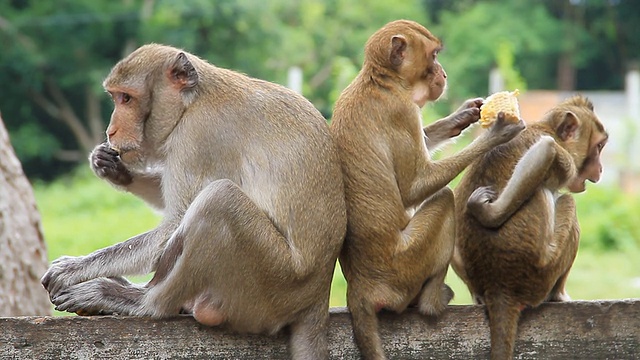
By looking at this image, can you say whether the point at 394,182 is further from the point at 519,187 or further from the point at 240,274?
the point at 240,274

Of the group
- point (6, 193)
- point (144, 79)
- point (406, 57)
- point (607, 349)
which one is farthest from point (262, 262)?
point (6, 193)

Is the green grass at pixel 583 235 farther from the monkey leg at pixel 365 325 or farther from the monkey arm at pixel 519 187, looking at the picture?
the monkey leg at pixel 365 325

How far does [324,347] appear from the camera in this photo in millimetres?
4211

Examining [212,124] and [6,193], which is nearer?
[212,124]

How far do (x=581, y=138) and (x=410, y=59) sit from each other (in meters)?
0.95

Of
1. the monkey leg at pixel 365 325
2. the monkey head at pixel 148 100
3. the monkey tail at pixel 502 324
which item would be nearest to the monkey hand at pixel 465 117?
the monkey tail at pixel 502 324

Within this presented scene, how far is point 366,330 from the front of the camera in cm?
424

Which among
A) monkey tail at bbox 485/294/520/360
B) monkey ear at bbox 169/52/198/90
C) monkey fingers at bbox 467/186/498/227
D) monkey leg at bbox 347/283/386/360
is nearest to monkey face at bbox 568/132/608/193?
monkey fingers at bbox 467/186/498/227

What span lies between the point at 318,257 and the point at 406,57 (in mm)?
1144

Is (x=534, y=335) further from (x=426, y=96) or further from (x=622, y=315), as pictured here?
(x=426, y=96)

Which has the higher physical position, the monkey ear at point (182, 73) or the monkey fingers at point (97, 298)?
the monkey ear at point (182, 73)

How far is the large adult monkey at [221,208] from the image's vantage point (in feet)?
13.4

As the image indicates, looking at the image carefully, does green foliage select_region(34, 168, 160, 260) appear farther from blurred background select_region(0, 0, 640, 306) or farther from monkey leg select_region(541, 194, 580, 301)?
monkey leg select_region(541, 194, 580, 301)

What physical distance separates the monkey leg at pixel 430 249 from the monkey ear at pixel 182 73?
1.19 metres
